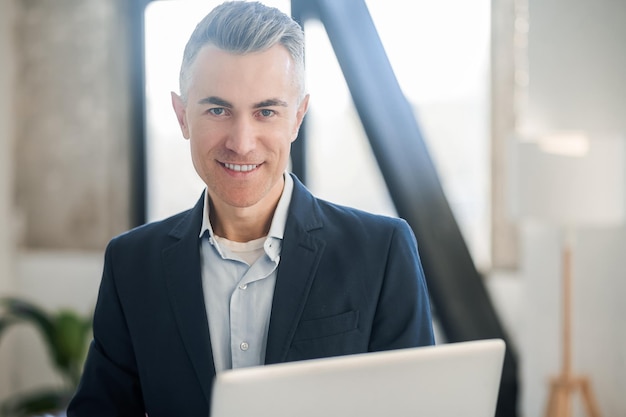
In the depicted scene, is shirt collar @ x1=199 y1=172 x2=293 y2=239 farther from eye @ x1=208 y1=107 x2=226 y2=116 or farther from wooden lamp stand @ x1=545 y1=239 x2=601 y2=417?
wooden lamp stand @ x1=545 y1=239 x2=601 y2=417

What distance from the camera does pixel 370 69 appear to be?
388 centimetres

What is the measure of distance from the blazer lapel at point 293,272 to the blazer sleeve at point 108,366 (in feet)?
0.81

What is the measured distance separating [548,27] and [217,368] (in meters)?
3.24

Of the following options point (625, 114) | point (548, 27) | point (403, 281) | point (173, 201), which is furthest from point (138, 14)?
point (403, 281)

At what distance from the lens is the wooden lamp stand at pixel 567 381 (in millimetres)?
3543

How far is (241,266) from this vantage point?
114 centimetres

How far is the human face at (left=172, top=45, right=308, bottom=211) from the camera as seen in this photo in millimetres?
1018

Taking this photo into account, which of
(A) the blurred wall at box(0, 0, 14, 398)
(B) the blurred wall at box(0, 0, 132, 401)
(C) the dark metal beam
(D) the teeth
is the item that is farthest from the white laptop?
(A) the blurred wall at box(0, 0, 14, 398)

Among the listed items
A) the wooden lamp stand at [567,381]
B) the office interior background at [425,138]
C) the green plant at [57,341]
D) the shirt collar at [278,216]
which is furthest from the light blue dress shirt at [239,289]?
the green plant at [57,341]

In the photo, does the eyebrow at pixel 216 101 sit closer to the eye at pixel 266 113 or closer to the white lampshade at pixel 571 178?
the eye at pixel 266 113

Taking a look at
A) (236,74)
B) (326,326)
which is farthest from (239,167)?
(326,326)

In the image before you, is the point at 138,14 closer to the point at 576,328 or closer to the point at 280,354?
the point at 576,328

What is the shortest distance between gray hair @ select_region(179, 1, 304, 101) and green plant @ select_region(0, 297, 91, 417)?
3.63 metres

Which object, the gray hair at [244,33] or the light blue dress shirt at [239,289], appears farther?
the light blue dress shirt at [239,289]
